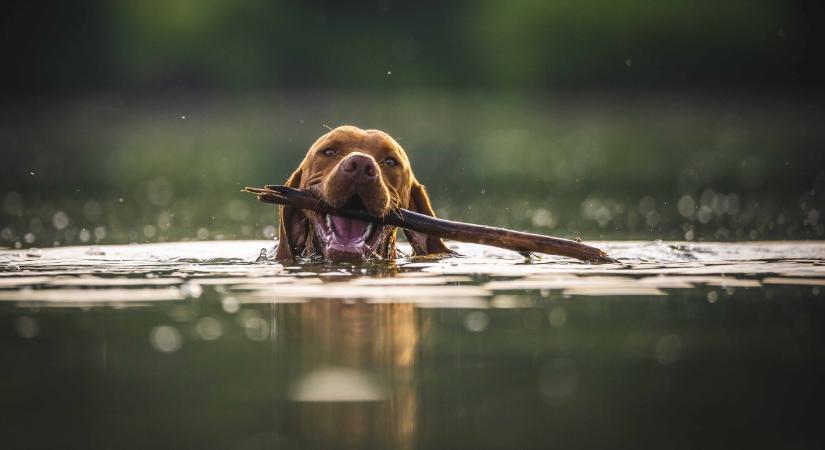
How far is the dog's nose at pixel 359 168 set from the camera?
22.4ft

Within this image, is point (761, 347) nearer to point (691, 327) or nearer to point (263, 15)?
point (691, 327)

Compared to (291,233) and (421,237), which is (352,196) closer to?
(291,233)

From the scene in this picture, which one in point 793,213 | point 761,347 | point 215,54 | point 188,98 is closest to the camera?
point 761,347

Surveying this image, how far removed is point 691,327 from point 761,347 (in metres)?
0.45

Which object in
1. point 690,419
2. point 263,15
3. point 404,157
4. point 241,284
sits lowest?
point 690,419

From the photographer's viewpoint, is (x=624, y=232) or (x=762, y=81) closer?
(x=624, y=232)

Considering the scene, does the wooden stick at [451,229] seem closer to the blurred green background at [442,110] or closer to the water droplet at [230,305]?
the water droplet at [230,305]

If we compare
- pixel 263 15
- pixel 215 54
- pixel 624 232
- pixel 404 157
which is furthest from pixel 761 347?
pixel 263 15

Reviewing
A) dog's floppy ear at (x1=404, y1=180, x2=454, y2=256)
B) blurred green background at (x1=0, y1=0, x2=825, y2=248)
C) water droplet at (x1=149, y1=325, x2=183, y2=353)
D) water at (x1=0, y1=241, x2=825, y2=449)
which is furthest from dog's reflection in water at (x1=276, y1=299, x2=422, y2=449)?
blurred green background at (x1=0, y1=0, x2=825, y2=248)

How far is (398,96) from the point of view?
3491 centimetres

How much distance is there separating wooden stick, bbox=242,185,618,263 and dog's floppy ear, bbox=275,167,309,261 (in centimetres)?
62

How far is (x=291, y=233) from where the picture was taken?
25.5 ft

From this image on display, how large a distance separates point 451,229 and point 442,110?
26.1 meters

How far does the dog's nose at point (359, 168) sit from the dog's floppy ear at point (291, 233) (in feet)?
3.07
